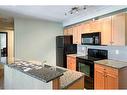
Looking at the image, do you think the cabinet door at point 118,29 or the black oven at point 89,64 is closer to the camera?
the cabinet door at point 118,29

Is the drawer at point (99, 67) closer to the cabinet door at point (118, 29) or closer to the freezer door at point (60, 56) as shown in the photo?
the cabinet door at point (118, 29)

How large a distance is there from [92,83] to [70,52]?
1874 millimetres

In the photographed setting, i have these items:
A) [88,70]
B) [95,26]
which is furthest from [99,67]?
[95,26]

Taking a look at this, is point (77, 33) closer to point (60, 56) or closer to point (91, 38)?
point (91, 38)

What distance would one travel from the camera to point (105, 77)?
119 inches

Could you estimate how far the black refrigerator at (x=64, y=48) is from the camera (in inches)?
198

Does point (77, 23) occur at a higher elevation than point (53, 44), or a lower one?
higher

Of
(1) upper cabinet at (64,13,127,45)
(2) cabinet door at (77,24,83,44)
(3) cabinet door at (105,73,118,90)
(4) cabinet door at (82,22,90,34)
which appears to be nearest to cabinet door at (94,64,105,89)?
(3) cabinet door at (105,73,118,90)

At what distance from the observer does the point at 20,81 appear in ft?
7.62

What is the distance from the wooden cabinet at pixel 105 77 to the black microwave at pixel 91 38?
771 mm

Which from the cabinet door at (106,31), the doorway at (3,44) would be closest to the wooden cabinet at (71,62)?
the cabinet door at (106,31)

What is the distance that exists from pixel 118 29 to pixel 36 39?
10.3 ft

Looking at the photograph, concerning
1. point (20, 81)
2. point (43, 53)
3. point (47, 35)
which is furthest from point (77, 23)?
point (20, 81)
